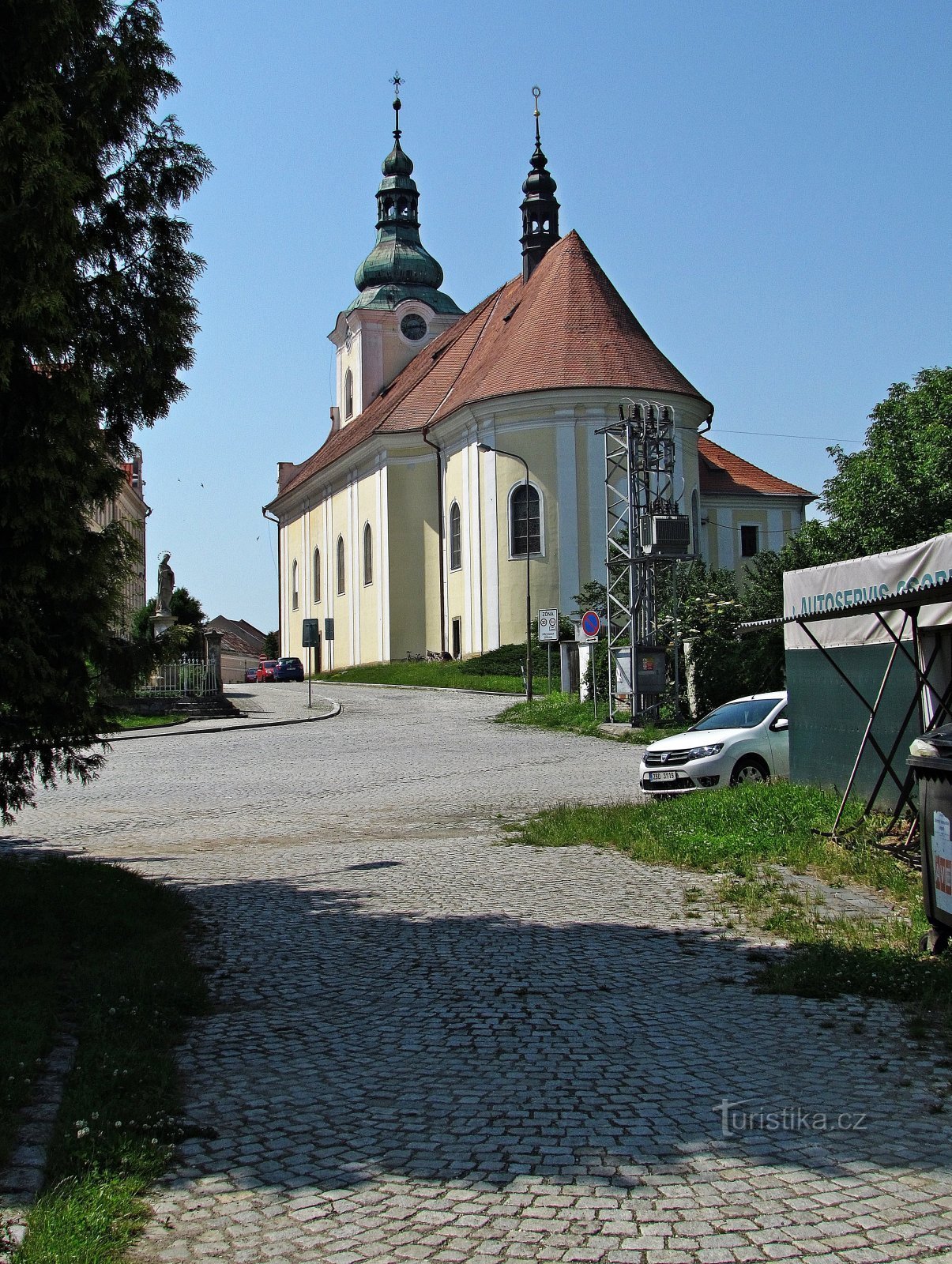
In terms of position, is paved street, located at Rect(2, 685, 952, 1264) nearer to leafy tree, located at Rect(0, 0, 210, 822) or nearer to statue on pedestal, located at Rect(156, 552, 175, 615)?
leafy tree, located at Rect(0, 0, 210, 822)

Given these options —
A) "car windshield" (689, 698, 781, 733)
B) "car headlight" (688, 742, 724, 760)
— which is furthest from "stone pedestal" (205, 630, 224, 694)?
"car headlight" (688, 742, 724, 760)

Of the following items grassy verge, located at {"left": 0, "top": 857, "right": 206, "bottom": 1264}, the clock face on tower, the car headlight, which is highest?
the clock face on tower

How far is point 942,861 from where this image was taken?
6.76m

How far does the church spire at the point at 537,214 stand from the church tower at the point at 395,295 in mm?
9513

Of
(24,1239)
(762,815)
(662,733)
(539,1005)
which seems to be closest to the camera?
(24,1239)

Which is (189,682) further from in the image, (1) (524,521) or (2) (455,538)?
(2) (455,538)

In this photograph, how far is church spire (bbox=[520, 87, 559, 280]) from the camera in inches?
2127

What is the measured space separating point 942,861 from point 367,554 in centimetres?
5062

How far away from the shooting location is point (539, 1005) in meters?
6.38

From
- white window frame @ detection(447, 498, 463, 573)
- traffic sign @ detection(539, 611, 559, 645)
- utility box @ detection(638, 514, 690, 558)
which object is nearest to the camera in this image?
→ utility box @ detection(638, 514, 690, 558)

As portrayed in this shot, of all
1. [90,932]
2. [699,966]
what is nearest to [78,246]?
[90,932]

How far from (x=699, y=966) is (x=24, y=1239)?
14.5 feet

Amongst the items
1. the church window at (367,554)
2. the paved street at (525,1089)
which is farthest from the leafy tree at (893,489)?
the paved street at (525,1089)

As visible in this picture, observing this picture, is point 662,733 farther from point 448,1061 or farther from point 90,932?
point 448,1061
